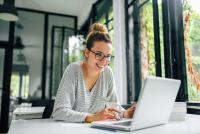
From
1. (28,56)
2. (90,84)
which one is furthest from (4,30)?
(90,84)

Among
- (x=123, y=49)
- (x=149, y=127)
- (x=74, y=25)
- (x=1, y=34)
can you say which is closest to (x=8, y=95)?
(x=1, y=34)

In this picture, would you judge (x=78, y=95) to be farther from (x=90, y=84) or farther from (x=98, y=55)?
(x=98, y=55)

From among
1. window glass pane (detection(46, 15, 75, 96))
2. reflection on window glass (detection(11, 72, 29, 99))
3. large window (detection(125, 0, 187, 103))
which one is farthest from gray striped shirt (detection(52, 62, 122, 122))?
reflection on window glass (detection(11, 72, 29, 99))

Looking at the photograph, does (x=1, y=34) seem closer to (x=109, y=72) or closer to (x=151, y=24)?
(x=151, y=24)

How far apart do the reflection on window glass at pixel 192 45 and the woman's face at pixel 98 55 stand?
3.30 feet

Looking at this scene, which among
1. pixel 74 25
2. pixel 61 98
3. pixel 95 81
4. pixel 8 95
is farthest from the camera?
pixel 74 25

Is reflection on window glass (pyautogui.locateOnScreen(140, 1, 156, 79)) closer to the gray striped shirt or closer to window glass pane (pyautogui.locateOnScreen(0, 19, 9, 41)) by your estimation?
the gray striped shirt

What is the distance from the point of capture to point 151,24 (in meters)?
2.72

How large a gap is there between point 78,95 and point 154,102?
23.0 inches

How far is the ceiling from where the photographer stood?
16.0 ft

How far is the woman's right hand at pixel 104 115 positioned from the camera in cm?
112

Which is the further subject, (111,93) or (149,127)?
(111,93)

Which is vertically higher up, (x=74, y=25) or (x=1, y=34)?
(x=74, y=25)

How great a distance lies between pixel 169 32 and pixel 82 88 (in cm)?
130
